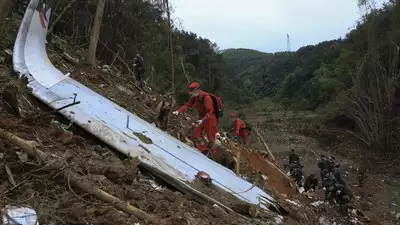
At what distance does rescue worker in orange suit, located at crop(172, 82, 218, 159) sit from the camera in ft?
22.8

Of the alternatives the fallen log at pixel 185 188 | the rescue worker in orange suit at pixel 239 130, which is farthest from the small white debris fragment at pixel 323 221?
the rescue worker in orange suit at pixel 239 130

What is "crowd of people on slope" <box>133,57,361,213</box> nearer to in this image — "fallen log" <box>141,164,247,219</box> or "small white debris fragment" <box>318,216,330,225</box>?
"small white debris fragment" <box>318,216,330,225</box>

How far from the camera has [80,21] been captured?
38.9 feet

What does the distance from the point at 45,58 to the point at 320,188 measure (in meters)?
7.86

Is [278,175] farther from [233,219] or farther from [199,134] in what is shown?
[233,219]

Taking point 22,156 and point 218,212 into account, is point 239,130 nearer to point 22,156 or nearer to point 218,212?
point 218,212

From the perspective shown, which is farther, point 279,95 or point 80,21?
point 279,95

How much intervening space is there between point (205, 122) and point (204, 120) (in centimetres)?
17

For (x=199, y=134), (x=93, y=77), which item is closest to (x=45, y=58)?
(x=93, y=77)

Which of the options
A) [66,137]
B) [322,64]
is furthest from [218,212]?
[322,64]

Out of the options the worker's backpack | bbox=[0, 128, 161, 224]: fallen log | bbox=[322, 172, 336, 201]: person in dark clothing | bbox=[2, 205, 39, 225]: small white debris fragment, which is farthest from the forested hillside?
bbox=[2, 205, 39, 225]: small white debris fragment

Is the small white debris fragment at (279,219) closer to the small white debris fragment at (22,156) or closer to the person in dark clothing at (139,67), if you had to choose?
the small white debris fragment at (22,156)

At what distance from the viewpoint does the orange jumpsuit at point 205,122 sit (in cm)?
694

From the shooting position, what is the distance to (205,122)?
7.03 m
